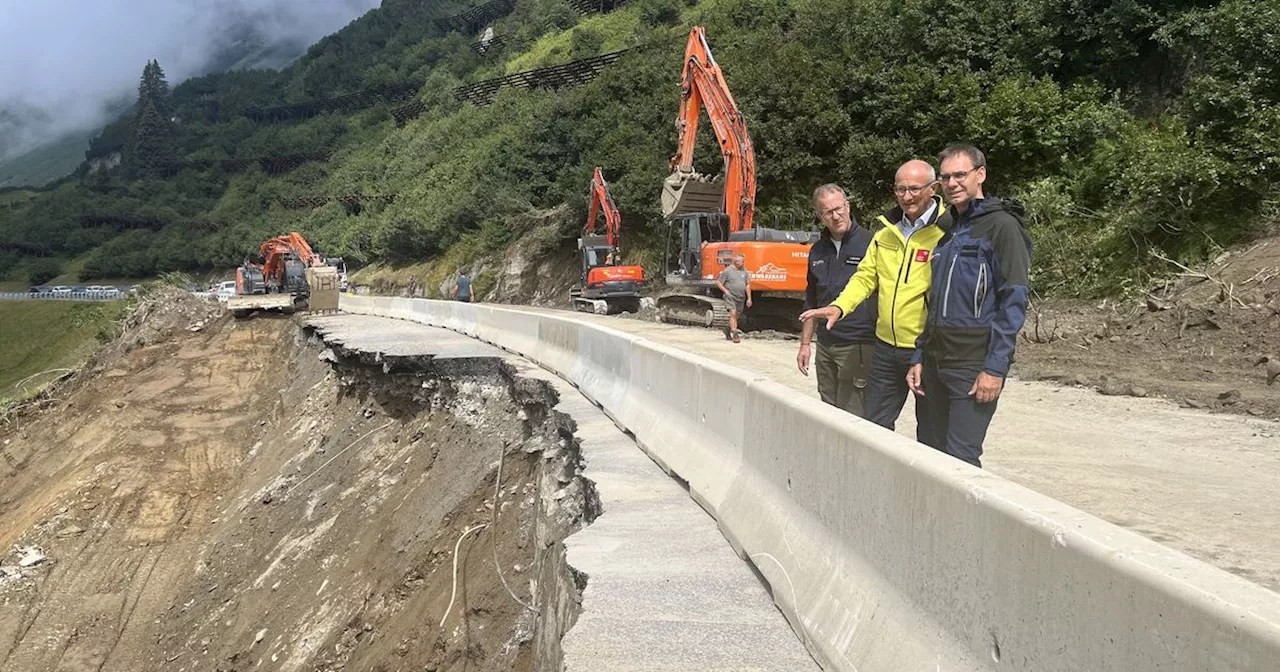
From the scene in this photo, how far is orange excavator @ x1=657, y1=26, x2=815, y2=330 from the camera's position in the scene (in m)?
17.5

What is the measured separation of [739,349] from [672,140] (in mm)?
22229

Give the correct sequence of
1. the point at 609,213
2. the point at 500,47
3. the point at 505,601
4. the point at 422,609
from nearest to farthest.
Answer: the point at 505,601
the point at 422,609
the point at 609,213
the point at 500,47

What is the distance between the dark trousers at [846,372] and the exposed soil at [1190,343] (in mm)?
4724

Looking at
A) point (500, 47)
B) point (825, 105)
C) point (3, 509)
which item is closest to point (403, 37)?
point (500, 47)

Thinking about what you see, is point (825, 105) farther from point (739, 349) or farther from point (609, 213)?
point (739, 349)

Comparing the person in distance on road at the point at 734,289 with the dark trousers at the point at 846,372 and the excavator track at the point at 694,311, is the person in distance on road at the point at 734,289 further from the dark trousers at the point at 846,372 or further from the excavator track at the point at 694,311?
the dark trousers at the point at 846,372

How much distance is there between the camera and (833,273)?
5.88m

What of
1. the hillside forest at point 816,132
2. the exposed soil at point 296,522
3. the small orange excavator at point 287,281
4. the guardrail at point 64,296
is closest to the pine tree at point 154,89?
the hillside forest at point 816,132

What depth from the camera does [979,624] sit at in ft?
8.34

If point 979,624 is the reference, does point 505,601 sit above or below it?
below

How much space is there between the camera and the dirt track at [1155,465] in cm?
450

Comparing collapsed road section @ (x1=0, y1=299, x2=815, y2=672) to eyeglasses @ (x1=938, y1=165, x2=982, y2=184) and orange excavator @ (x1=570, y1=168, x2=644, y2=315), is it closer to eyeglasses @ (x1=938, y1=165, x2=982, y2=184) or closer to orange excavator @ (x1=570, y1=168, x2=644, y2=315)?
eyeglasses @ (x1=938, y1=165, x2=982, y2=184)

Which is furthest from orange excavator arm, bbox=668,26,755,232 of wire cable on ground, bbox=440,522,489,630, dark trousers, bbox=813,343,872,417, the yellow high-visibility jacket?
the yellow high-visibility jacket

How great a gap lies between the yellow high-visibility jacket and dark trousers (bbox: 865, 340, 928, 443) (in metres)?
0.06
